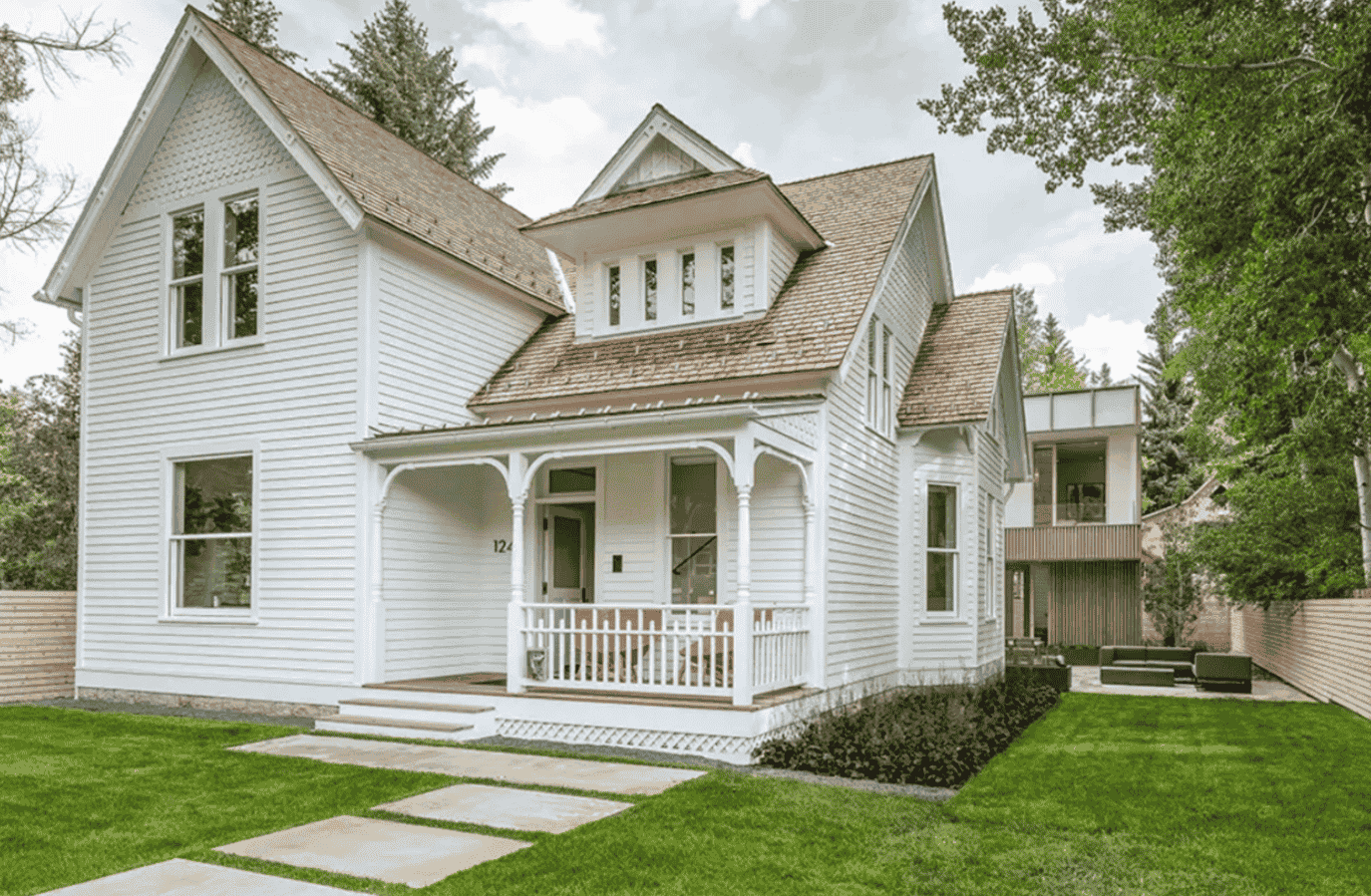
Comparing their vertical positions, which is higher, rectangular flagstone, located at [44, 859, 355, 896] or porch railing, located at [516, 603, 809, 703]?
porch railing, located at [516, 603, 809, 703]

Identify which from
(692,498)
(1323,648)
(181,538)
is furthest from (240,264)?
(1323,648)

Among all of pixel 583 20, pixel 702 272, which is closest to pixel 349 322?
pixel 702 272

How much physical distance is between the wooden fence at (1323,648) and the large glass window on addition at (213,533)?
45.7 feet

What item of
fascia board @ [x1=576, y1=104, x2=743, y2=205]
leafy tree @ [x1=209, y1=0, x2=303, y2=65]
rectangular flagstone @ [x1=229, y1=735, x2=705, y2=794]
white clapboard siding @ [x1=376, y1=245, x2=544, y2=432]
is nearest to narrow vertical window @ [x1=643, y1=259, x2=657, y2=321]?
fascia board @ [x1=576, y1=104, x2=743, y2=205]

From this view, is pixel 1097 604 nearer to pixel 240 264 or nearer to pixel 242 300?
pixel 242 300

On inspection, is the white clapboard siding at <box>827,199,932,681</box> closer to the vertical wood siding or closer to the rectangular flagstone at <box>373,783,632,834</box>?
the rectangular flagstone at <box>373,783,632,834</box>

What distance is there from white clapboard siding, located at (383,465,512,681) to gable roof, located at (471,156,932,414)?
1.33 m

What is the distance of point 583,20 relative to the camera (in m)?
22.9

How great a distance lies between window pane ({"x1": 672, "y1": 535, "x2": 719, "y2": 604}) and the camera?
11617 mm

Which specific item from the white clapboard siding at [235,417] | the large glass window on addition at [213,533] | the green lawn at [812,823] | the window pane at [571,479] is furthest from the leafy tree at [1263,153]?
the large glass window on addition at [213,533]

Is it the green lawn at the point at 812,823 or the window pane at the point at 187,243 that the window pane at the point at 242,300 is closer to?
the window pane at the point at 187,243

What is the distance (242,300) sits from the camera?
12578mm

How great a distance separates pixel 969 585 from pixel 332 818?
10514 mm

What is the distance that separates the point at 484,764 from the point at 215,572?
5827 millimetres
